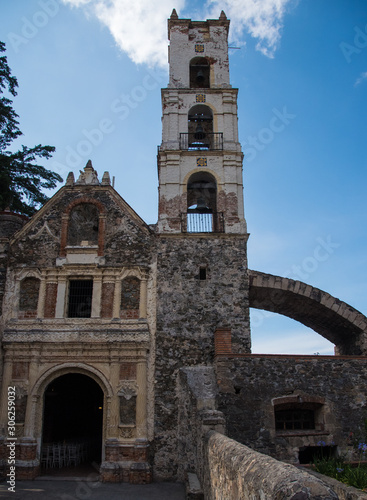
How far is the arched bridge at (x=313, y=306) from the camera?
48.1 ft

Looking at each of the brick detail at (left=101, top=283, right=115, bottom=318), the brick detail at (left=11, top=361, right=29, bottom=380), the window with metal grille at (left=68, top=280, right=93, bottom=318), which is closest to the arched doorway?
the brick detail at (left=11, top=361, right=29, bottom=380)

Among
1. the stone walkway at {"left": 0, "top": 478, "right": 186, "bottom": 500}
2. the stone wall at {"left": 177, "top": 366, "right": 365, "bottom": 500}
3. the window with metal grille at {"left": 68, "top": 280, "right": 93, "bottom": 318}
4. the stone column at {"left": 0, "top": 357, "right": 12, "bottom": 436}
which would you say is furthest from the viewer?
the window with metal grille at {"left": 68, "top": 280, "right": 93, "bottom": 318}

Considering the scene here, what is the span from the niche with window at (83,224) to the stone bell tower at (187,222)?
2428mm

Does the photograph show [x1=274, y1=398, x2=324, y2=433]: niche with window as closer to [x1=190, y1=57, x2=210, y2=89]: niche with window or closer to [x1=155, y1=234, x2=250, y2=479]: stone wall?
[x1=155, y1=234, x2=250, y2=479]: stone wall

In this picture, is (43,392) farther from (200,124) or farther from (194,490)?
(200,124)

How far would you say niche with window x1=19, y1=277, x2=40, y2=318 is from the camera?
13.9m

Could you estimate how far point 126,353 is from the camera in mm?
13359

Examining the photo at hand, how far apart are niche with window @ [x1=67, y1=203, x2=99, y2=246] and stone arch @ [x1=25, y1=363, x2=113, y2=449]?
4231 mm

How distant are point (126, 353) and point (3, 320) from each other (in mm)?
4139

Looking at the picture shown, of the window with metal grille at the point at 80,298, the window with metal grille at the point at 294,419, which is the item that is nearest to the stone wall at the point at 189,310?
the window with metal grille at the point at 294,419

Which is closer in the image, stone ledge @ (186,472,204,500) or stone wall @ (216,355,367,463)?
stone ledge @ (186,472,204,500)

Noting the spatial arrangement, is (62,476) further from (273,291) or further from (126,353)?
(273,291)

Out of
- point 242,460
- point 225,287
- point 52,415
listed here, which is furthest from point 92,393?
point 242,460

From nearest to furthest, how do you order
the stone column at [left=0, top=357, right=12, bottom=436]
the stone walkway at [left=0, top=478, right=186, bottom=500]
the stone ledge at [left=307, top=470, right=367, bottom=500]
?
the stone ledge at [left=307, top=470, right=367, bottom=500] → the stone walkway at [left=0, top=478, right=186, bottom=500] → the stone column at [left=0, top=357, right=12, bottom=436]
